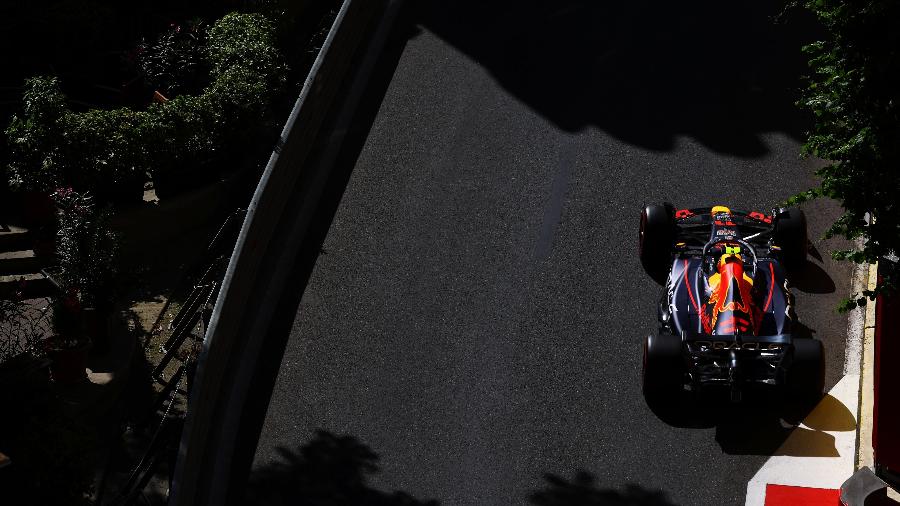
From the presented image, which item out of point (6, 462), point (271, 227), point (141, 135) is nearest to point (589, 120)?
point (271, 227)

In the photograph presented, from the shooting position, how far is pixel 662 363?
14.1 m

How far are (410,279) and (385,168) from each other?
7.26 ft

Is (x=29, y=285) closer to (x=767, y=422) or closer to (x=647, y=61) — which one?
(x=767, y=422)

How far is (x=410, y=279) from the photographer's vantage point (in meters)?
16.4

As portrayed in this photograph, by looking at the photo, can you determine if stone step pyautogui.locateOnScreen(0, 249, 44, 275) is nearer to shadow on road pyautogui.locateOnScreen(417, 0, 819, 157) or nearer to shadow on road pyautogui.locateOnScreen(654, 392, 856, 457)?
shadow on road pyautogui.locateOnScreen(417, 0, 819, 157)

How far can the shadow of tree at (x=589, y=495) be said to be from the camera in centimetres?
1372

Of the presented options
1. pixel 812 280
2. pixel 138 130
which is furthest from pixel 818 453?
pixel 138 130

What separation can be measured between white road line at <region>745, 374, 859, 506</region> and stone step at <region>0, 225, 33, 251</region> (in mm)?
9358

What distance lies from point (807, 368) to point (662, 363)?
1.65m

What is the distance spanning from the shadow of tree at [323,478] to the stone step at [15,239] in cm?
436

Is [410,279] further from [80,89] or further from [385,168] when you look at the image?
[80,89]

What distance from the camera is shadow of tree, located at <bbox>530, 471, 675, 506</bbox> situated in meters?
13.7

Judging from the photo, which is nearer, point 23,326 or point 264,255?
point 23,326

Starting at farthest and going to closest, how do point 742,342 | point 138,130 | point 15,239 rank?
point 138,130
point 15,239
point 742,342
